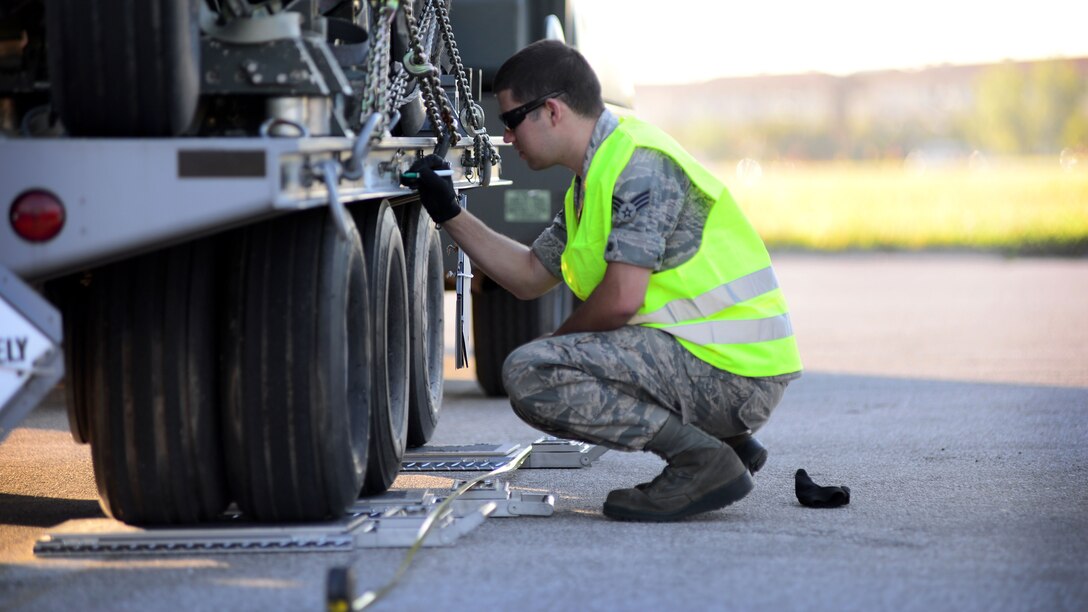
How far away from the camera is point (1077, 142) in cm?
4956

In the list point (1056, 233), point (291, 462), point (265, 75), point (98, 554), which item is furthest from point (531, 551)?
point (1056, 233)

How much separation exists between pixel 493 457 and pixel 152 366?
2.21 metres

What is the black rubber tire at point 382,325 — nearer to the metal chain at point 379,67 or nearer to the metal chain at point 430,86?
the metal chain at point 430,86

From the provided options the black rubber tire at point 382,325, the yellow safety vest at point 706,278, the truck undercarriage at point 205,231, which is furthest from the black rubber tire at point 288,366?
the yellow safety vest at point 706,278

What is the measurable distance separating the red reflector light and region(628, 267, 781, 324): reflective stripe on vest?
1854mm

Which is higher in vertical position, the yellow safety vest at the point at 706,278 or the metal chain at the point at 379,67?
the metal chain at the point at 379,67

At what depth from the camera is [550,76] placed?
5.24m

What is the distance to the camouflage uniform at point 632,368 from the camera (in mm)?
5062

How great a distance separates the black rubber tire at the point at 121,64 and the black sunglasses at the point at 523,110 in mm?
1321

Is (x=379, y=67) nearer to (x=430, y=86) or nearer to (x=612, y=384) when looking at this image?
(x=430, y=86)

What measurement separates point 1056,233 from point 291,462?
2066cm

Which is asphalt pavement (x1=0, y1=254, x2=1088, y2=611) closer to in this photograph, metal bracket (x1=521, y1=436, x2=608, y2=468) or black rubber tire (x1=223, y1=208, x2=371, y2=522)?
metal bracket (x1=521, y1=436, x2=608, y2=468)

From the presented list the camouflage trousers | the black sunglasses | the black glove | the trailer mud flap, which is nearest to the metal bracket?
the camouflage trousers

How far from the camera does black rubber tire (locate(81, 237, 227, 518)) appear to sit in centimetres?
447
